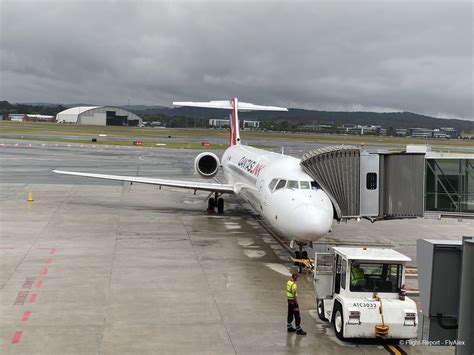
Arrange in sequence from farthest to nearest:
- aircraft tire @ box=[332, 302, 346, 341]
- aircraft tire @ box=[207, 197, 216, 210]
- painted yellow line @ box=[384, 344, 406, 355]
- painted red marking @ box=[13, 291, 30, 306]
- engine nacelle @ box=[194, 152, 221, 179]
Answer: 1. engine nacelle @ box=[194, 152, 221, 179]
2. aircraft tire @ box=[207, 197, 216, 210]
3. painted red marking @ box=[13, 291, 30, 306]
4. aircraft tire @ box=[332, 302, 346, 341]
5. painted yellow line @ box=[384, 344, 406, 355]

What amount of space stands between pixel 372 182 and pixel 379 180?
0.27 m

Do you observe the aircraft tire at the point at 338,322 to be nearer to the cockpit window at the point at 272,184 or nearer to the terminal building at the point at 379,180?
the terminal building at the point at 379,180

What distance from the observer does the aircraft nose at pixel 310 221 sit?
53.8 ft

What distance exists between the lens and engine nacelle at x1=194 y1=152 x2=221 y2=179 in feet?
102

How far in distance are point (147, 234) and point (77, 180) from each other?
2047cm

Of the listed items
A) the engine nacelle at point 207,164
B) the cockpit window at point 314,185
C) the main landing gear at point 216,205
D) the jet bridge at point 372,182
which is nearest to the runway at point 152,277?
the main landing gear at point 216,205

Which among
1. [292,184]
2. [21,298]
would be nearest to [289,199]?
[292,184]

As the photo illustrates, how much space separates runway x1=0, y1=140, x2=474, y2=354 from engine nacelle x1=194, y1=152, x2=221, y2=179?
6.77ft

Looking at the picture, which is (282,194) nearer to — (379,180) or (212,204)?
(379,180)

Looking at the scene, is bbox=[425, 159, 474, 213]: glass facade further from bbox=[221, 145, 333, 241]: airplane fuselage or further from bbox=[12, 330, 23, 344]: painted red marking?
bbox=[12, 330, 23, 344]: painted red marking

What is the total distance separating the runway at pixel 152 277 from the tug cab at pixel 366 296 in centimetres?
40

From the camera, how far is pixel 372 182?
18688 millimetres

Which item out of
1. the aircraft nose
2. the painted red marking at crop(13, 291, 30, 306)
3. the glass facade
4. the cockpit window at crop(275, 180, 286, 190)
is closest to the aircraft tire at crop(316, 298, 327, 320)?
the aircraft nose

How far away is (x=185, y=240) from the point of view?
856 inches
